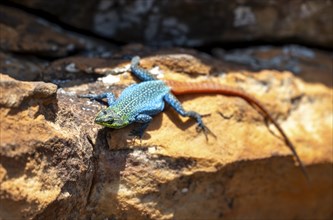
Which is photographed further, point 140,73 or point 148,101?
point 140,73

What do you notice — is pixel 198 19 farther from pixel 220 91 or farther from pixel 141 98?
pixel 141 98

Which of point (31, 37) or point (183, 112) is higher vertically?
point (31, 37)

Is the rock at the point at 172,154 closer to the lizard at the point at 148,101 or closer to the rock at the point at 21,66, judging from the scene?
the lizard at the point at 148,101

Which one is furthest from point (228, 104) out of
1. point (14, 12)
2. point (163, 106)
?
point (14, 12)

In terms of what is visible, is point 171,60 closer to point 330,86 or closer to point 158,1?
point 158,1

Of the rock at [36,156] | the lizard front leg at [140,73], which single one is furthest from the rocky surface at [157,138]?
the lizard front leg at [140,73]

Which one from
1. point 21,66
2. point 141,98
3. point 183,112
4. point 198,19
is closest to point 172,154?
point 183,112
